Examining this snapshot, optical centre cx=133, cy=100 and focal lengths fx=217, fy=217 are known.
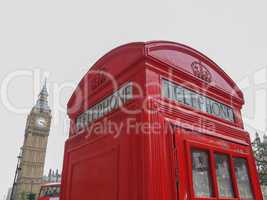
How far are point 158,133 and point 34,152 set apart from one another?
68.7 m

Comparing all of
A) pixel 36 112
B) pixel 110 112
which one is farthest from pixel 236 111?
pixel 36 112

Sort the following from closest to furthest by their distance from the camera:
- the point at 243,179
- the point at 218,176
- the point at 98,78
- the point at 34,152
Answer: the point at 218,176 < the point at 243,179 < the point at 98,78 < the point at 34,152

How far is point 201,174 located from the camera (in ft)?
9.01

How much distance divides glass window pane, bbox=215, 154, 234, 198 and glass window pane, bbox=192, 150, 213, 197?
0.21 m

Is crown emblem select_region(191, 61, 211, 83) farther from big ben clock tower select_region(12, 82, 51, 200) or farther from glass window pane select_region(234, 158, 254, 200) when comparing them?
big ben clock tower select_region(12, 82, 51, 200)


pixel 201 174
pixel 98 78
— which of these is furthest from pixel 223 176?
pixel 98 78

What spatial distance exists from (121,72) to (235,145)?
2.13 meters

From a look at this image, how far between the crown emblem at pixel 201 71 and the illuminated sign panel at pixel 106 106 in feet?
4.14

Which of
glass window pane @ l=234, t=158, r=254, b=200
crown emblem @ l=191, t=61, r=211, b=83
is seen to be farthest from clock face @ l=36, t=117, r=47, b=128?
glass window pane @ l=234, t=158, r=254, b=200

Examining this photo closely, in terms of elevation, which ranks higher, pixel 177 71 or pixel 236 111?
pixel 177 71

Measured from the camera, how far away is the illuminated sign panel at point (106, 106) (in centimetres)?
318

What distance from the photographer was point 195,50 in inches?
154

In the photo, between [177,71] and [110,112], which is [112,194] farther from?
[177,71]

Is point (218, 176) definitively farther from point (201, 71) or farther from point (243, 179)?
point (201, 71)
